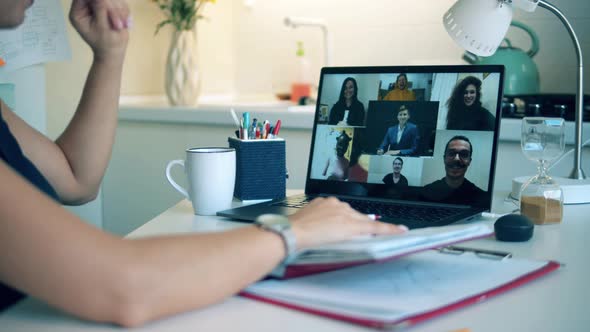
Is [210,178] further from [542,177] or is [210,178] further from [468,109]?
[542,177]

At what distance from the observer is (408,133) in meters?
1.26

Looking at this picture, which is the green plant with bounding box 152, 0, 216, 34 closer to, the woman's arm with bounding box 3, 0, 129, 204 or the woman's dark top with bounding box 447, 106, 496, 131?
the woman's arm with bounding box 3, 0, 129, 204

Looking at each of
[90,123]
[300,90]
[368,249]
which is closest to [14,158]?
[90,123]

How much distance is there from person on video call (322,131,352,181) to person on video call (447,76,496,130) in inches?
8.2

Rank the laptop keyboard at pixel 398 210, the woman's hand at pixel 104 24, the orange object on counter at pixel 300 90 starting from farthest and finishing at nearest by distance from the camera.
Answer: the orange object on counter at pixel 300 90 < the woman's hand at pixel 104 24 < the laptop keyboard at pixel 398 210

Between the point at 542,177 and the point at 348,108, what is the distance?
1.26ft

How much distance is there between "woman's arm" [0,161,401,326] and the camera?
63 cm

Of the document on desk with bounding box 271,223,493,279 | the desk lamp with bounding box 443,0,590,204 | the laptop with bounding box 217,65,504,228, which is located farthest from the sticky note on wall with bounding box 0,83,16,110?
the document on desk with bounding box 271,223,493,279

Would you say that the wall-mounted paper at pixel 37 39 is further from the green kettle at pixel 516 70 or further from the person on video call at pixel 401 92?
the green kettle at pixel 516 70

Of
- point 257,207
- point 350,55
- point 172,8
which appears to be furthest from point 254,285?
point 350,55

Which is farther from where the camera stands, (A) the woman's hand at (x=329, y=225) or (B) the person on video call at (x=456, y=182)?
(B) the person on video call at (x=456, y=182)

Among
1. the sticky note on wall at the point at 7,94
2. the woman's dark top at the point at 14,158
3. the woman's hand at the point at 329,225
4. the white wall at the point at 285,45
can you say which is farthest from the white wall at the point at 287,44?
the woman's hand at the point at 329,225

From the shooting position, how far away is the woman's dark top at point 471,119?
47.2 inches

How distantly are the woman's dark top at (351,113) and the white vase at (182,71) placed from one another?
1.37 metres
